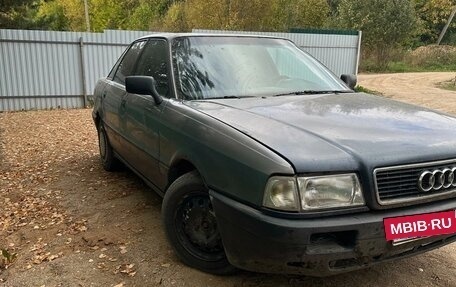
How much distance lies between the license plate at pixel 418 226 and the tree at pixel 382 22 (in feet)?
94.7

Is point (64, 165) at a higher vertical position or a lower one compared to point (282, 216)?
lower

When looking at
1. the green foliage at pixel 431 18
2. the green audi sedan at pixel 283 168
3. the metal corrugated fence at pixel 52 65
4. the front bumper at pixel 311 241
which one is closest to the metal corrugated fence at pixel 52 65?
the metal corrugated fence at pixel 52 65

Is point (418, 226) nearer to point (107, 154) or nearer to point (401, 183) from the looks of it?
point (401, 183)

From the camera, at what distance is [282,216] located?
88.3 inches

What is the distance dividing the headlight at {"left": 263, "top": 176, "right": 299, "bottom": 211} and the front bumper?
67 mm

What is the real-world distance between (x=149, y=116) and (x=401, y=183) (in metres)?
2.04

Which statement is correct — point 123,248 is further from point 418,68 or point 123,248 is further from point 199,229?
point 418,68

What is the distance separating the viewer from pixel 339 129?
2.62 m

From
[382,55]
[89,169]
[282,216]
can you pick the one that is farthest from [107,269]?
[382,55]

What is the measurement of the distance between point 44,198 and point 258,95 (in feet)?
8.55

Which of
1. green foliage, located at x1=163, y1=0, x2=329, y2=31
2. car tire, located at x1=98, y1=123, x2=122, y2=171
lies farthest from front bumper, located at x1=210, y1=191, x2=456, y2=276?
green foliage, located at x1=163, y1=0, x2=329, y2=31

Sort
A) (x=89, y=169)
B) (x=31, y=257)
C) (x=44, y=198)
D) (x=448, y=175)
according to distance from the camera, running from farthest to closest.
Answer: (x=89, y=169)
(x=44, y=198)
(x=31, y=257)
(x=448, y=175)

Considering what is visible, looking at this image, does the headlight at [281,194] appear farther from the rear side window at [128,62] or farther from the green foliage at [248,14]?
the green foliage at [248,14]

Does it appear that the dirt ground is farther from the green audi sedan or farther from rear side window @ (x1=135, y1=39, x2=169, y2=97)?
rear side window @ (x1=135, y1=39, x2=169, y2=97)
